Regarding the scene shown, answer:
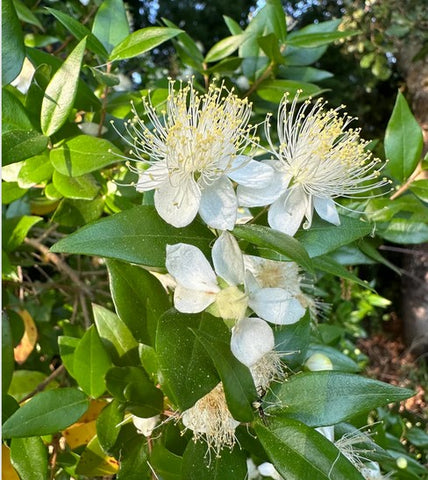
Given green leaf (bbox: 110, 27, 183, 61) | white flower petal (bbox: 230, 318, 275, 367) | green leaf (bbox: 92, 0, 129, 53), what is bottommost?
white flower petal (bbox: 230, 318, 275, 367)

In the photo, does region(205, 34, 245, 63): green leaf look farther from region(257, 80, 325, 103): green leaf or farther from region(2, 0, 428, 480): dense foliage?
region(2, 0, 428, 480): dense foliage

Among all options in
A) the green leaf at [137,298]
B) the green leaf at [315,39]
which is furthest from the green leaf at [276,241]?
the green leaf at [315,39]

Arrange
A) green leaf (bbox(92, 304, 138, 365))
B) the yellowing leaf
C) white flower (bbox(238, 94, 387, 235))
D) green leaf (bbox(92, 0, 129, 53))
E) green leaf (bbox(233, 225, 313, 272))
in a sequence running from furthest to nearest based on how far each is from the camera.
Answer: the yellowing leaf < green leaf (bbox(92, 0, 129, 53)) < green leaf (bbox(92, 304, 138, 365)) < white flower (bbox(238, 94, 387, 235)) < green leaf (bbox(233, 225, 313, 272))

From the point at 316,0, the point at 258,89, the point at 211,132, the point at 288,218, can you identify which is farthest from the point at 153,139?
the point at 316,0

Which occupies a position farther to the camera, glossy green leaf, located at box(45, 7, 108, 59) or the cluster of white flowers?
glossy green leaf, located at box(45, 7, 108, 59)

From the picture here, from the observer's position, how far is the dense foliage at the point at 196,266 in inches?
22.4

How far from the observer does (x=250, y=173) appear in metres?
0.62

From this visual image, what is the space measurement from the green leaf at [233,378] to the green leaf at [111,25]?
0.51 metres

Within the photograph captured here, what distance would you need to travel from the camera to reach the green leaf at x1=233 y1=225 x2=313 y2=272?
531 mm

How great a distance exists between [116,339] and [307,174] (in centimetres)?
31

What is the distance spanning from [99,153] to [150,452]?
35cm

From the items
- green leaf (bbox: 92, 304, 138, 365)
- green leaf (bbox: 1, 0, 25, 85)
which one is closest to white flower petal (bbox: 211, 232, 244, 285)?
green leaf (bbox: 92, 304, 138, 365)

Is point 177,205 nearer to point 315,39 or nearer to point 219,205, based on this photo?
point 219,205

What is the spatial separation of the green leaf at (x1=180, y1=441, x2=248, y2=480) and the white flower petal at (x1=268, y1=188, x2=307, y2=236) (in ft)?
0.79
